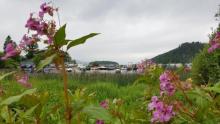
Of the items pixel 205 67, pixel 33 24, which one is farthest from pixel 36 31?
pixel 205 67

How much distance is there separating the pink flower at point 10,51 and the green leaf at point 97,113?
34 centimetres

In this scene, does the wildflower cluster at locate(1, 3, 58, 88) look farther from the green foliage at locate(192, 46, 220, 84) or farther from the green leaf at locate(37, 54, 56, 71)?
the green foliage at locate(192, 46, 220, 84)

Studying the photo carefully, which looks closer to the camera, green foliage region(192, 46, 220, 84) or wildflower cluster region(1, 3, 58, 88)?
wildflower cluster region(1, 3, 58, 88)

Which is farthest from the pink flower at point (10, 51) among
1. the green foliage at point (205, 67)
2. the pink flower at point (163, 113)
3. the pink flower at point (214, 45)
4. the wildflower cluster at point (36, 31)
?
the green foliage at point (205, 67)

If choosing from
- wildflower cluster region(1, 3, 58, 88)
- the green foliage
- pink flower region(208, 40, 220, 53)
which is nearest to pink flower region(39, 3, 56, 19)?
wildflower cluster region(1, 3, 58, 88)

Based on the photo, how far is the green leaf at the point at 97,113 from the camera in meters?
1.51

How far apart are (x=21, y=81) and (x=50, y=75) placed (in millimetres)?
20368

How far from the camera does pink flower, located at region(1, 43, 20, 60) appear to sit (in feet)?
5.75

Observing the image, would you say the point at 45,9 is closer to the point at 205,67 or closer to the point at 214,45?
the point at 214,45

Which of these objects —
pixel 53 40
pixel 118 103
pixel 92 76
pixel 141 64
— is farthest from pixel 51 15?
pixel 92 76

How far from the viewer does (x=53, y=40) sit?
1.56 metres

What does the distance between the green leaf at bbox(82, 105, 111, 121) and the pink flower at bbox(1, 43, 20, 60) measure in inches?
13.3

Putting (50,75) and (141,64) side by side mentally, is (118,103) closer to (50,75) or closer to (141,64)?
(141,64)

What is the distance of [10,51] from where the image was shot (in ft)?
5.82
